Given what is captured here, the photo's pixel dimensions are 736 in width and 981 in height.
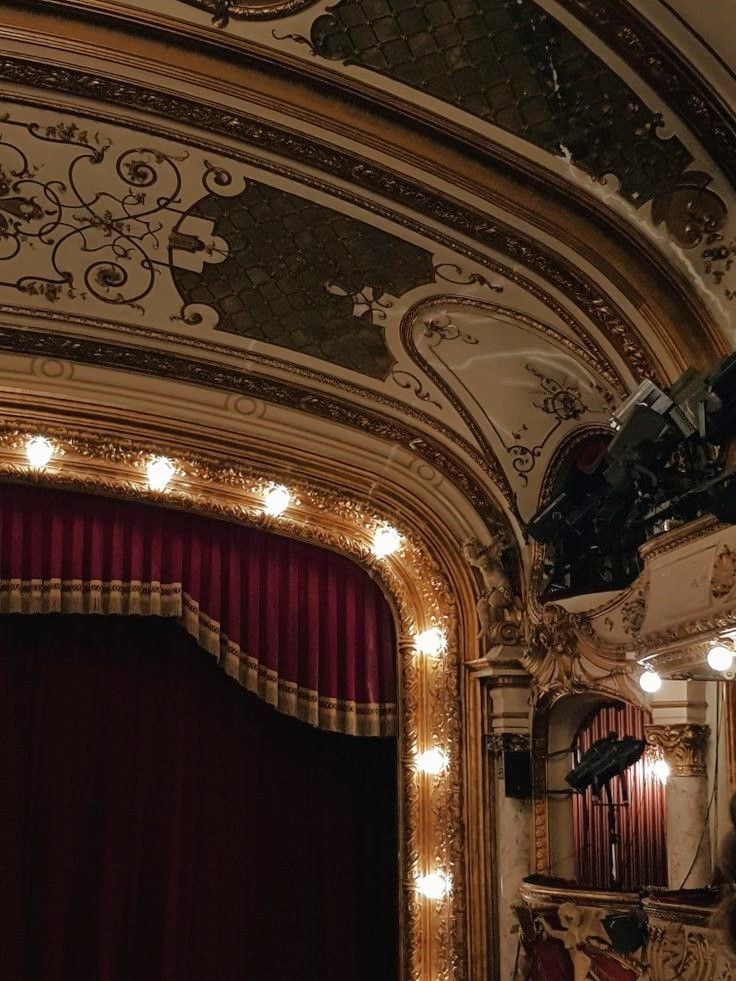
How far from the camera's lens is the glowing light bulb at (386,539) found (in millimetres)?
7844

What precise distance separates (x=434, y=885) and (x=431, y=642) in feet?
4.81

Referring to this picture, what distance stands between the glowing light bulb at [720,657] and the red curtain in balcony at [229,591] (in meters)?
3.88

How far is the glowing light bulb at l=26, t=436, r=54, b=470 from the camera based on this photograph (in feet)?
23.4

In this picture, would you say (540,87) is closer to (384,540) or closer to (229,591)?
(384,540)

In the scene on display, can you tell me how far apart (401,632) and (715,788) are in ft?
8.86

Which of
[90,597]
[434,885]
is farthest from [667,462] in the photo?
[90,597]

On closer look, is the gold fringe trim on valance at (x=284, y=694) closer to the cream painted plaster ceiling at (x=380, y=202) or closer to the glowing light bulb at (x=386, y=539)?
the glowing light bulb at (x=386, y=539)

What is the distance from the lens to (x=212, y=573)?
25.1 ft

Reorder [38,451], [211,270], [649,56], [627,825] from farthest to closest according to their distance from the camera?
[627,825], [38,451], [211,270], [649,56]

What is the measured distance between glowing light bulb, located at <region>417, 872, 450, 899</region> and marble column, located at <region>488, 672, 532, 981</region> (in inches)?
13.1

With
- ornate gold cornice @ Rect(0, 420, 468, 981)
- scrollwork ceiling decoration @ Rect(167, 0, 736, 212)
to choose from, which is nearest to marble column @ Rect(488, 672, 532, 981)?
ornate gold cornice @ Rect(0, 420, 468, 981)

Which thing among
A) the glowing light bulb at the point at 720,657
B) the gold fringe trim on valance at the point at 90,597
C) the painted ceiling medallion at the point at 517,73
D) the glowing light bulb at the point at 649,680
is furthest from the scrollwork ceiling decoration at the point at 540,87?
the gold fringe trim on valance at the point at 90,597

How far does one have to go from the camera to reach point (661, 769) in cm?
679

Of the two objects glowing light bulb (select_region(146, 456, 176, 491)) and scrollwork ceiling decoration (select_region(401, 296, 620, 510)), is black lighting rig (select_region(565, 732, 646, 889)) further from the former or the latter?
glowing light bulb (select_region(146, 456, 176, 491))
